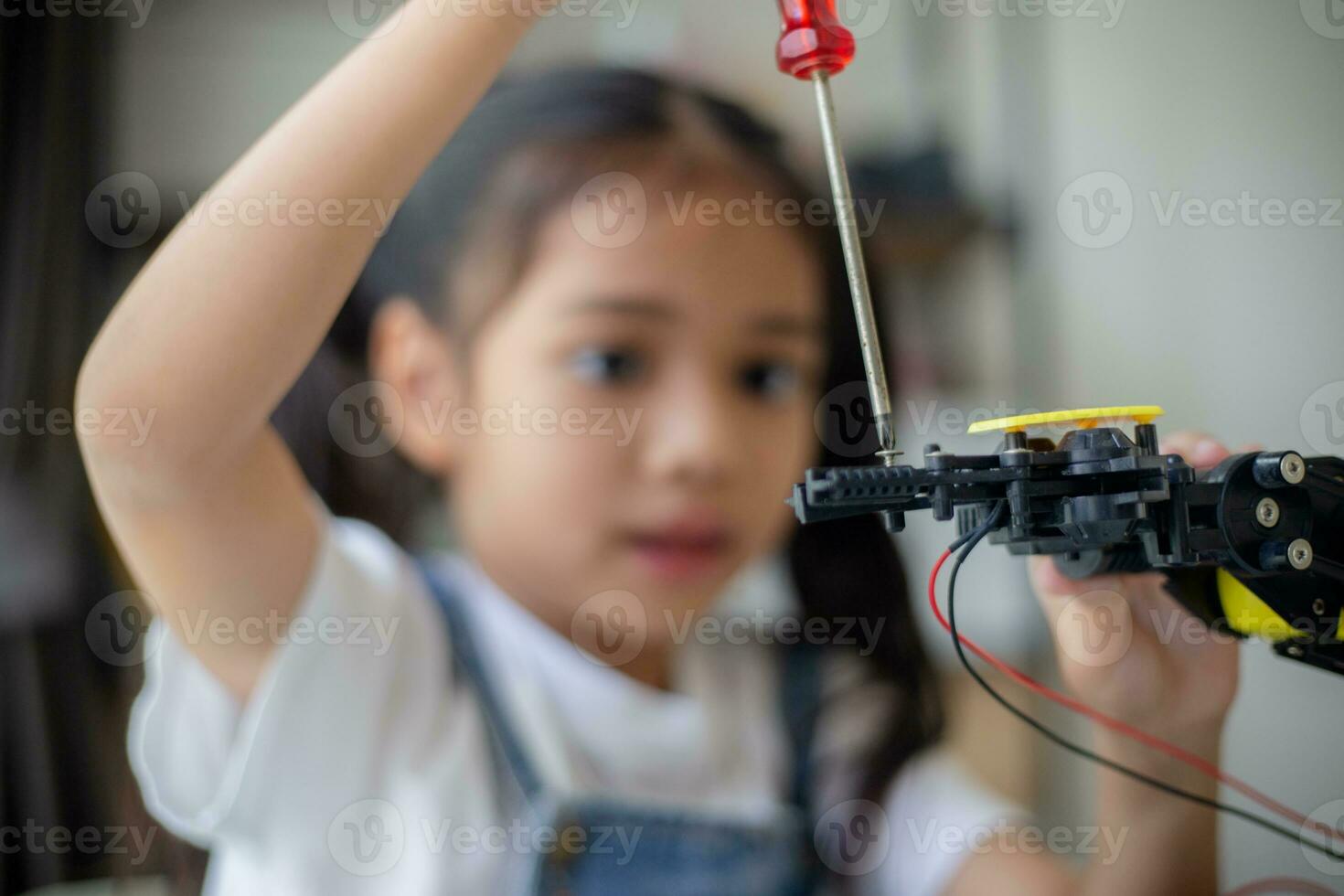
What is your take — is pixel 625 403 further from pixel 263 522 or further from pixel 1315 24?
pixel 1315 24

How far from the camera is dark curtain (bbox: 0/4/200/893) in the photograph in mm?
922

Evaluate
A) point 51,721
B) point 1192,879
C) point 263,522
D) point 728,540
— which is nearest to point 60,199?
point 51,721

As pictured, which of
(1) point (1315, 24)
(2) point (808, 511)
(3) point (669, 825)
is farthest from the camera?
(1) point (1315, 24)

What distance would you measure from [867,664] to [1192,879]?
363mm

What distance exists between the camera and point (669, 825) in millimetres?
696

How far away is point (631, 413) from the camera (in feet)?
2.32

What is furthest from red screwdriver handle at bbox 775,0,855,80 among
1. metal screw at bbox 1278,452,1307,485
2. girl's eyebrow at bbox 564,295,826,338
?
girl's eyebrow at bbox 564,295,826,338
